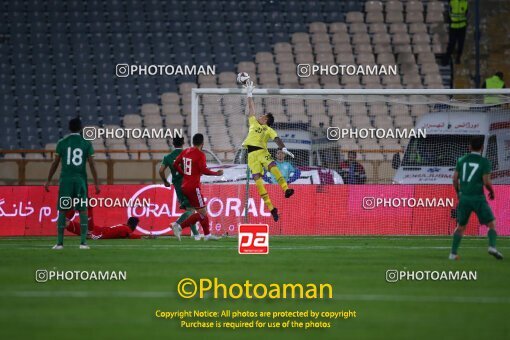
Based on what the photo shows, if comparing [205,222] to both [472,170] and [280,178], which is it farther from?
[472,170]

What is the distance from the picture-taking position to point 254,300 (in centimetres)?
1138

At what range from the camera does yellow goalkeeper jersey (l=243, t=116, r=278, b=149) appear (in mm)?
22594

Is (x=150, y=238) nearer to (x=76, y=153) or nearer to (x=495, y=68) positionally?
(x=76, y=153)

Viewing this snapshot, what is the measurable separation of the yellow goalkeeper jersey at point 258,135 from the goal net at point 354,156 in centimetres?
117

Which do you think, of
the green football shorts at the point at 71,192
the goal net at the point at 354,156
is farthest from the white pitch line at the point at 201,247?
the goal net at the point at 354,156

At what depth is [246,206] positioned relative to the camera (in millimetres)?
23391

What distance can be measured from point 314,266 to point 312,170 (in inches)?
410

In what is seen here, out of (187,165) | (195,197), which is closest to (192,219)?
(195,197)

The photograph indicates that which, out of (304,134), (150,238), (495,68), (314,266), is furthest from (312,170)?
(495,68)

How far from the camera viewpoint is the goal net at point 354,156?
24359 millimetres

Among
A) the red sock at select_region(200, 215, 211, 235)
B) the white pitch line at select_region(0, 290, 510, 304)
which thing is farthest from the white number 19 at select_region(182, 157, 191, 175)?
the white pitch line at select_region(0, 290, 510, 304)

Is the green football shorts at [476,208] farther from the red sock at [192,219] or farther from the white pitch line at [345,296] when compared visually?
the red sock at [192,219]

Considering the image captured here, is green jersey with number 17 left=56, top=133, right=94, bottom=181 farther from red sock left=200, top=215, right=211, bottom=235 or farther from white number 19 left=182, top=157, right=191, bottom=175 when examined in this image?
red sock left=200, top=215, right=211, bottom=235

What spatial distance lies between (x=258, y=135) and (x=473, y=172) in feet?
22.9
